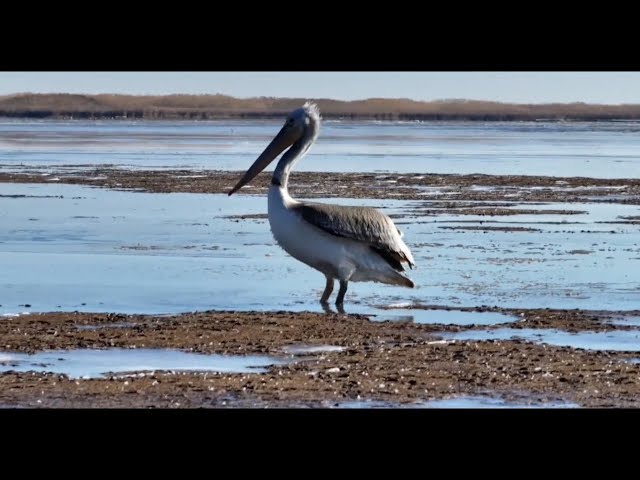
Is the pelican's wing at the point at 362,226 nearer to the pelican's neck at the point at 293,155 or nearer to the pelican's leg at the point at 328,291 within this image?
the pelican's neck at the point at 293,155

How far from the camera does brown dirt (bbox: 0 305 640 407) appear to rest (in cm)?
788

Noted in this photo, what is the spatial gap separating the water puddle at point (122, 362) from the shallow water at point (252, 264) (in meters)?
1.95

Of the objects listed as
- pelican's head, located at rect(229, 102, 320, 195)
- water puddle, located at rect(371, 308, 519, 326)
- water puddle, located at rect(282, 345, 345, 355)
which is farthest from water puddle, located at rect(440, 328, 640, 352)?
pelican's head, located at rect(229, 102, 320, 195)

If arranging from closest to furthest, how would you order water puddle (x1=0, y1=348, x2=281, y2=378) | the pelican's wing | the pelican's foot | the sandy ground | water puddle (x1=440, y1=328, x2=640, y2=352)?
the sandy ground → water puddle (x1=0, y1=348, x2=281, y2=378) → water puddle (x1=440, y1=328, x2=640, y2=352) → the pelican's foot → the pelican's wing

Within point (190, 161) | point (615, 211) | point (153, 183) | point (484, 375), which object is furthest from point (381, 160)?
point (484, 375)

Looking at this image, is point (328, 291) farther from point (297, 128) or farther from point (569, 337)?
point (569, 337)

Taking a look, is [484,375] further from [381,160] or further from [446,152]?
[446,152]

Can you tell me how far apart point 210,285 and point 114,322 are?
2.48m

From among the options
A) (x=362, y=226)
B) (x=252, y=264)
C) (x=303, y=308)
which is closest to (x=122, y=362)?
(x=303, y=308)

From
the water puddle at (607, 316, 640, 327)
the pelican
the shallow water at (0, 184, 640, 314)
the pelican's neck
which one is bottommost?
the shallow water at (0, 184, 640, 314)

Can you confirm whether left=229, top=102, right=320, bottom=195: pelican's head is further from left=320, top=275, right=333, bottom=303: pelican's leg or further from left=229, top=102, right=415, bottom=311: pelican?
left=320, top=275, right=333, bottom=303: pelican's leg

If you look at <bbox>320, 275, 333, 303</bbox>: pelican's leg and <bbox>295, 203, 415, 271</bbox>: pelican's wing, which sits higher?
<bbox>295, 203, 415, 271</bbox>: pelican's wing

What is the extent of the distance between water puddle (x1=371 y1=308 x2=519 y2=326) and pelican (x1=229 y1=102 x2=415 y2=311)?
72 cm

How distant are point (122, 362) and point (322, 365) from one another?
4.46 ft
